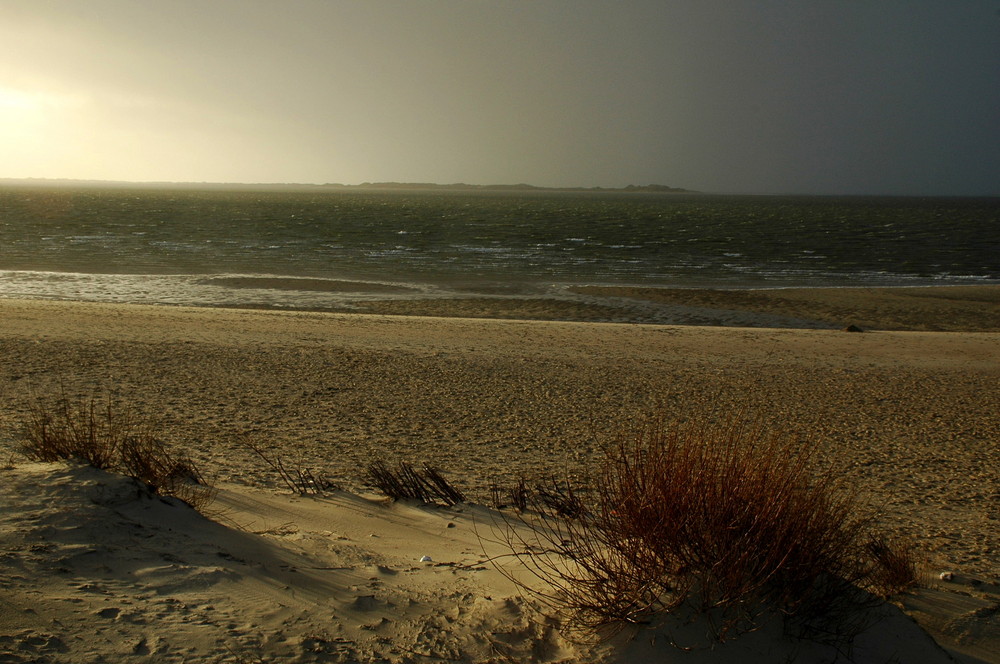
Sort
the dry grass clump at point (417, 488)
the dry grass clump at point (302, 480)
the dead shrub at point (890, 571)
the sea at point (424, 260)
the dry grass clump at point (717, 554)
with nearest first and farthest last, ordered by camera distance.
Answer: the dry grass clump at point (717, 554)
the dead shrub at point (890, 571)
the dry grass clump at point (417, 488)
the dry grass clump at point (302, 480)
the sea at point (424, 260)

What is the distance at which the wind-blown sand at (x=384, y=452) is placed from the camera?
117 inches

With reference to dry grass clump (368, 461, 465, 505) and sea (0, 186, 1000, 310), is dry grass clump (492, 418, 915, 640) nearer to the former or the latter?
dry grass clump (368, 461, 465, 505)

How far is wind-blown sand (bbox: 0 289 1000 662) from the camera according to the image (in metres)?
2.98

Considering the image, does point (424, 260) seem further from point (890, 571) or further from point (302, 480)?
point (890, 571)

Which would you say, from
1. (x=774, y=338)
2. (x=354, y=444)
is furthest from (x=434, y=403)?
(x=774, y=338)

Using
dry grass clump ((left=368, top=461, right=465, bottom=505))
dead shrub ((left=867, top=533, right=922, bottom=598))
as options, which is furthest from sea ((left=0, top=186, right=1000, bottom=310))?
dead shrub ((left=867, top=533, right=922, bottom=598))

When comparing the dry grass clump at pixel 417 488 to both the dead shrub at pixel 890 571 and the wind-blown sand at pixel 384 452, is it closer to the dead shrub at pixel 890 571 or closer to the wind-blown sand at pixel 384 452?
the wind-blown sand at pixel 384 452

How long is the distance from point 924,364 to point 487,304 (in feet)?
40.3

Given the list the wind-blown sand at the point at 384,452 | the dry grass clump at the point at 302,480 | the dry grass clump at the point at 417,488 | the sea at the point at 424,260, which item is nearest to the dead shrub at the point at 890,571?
the wind-blown sand at the point at 384,452

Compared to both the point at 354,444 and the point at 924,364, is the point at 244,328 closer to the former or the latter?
the point at 354,444

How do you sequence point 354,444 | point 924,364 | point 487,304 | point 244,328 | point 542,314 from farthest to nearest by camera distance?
point 487,304
point 542,314
point 244,328
point 924,364
point 354,444

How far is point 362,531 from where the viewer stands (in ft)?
14.8

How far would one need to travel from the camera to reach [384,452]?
690cm

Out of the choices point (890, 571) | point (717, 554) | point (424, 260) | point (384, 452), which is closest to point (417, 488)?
point (384, 452)
